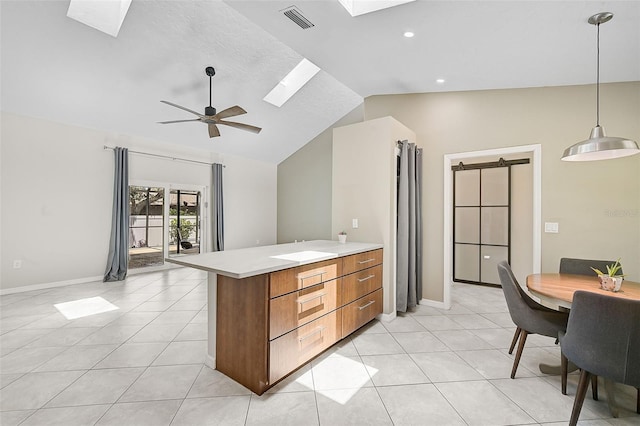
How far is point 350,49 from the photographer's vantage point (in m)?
2.84

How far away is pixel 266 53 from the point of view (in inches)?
166

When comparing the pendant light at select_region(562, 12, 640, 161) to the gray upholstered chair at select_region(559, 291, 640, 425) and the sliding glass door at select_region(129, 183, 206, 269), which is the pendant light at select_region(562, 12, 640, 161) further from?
the sliding glass door at select_region(129, 183, 206, 269)

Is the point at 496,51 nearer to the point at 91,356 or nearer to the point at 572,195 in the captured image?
the point at 572,195

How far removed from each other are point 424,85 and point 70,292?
5.94 metres

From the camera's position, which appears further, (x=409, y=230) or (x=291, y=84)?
(x=291, y=84)

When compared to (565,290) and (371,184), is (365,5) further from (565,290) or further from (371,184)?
(565,290)

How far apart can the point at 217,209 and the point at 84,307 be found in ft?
11.0

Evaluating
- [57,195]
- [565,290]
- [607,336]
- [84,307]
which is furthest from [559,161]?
[57,195]

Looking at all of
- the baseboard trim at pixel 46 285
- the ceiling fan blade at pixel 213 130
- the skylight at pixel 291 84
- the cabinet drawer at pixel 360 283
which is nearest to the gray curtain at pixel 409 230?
the cabinet drawer at pixel 360 283

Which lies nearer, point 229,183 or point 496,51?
point 496,51

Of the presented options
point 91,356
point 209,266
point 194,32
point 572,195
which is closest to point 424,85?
point 572,195

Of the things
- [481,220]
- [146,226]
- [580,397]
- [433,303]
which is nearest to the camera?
[580,397]

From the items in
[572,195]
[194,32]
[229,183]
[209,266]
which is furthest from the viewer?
[229,183]

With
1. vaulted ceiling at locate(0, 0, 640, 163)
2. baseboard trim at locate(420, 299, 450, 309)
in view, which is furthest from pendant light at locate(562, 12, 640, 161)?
baseboard trim at locate(420, 299, 450, 309)
